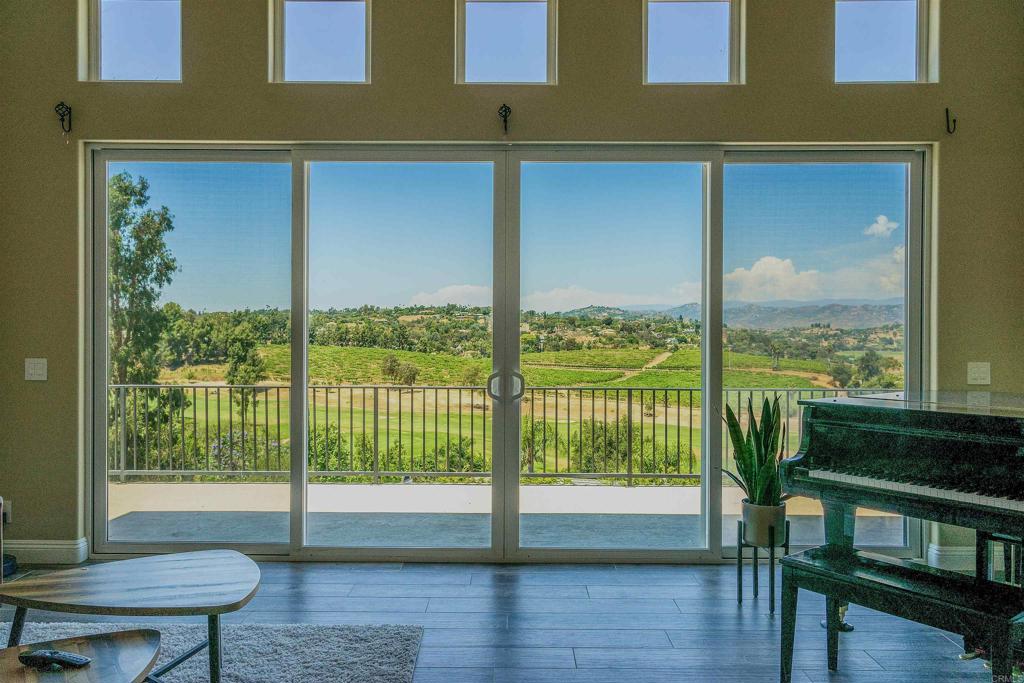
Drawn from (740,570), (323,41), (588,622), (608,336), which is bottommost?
(588,622)

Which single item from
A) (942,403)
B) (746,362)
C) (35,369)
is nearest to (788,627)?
(942,403)

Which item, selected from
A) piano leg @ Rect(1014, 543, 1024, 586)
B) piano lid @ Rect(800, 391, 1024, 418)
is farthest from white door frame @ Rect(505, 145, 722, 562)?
piano leg @ Rect(1014, 543, 1024, 586)

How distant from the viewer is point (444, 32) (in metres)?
3.55

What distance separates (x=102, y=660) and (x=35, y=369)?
246cm

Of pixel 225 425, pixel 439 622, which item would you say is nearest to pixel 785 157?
pixel 439 622

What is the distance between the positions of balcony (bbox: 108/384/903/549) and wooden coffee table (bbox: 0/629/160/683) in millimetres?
1805

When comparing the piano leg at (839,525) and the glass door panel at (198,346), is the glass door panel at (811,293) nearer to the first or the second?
the piano leg at (839,525)

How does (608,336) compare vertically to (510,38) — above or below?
below

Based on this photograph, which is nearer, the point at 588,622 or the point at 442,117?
the point at 588,622

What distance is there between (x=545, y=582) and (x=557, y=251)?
1835 millimetres

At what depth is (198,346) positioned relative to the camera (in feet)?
12.3

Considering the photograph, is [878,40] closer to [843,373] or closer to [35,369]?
[843,373]

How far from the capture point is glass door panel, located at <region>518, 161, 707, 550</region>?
371 cm

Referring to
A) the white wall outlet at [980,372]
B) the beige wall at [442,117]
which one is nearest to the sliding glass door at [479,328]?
the beige wall at [442,117]
